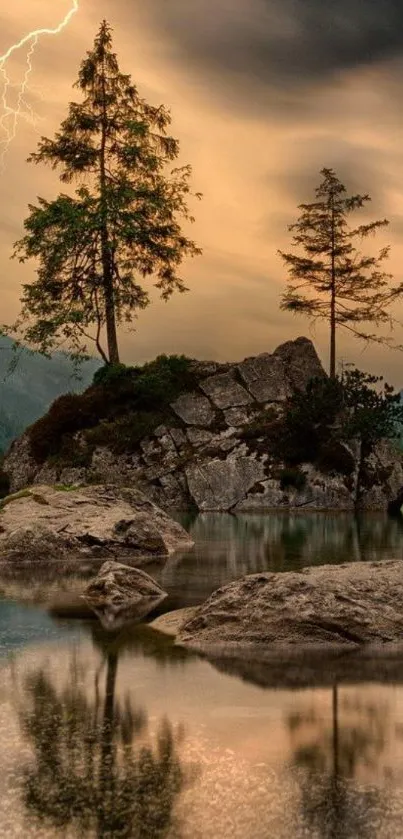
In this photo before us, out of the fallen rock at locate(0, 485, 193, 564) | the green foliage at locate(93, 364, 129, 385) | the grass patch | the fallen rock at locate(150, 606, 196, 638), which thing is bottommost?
the fallen rock at locate(150, 606, 196, 638)

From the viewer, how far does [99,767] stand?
4.50 metres

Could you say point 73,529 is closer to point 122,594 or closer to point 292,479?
point 122,594

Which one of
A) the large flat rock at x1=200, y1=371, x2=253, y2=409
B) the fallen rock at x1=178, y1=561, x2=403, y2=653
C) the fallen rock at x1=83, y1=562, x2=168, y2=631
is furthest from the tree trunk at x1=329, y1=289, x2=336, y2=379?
the fallen rock at x1=178, y1=561, x2=403, y2=653

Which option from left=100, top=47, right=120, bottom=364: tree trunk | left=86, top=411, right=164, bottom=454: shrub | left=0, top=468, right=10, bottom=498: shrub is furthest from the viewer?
left=100, top=47, right=120, bottom=364: tree trunk

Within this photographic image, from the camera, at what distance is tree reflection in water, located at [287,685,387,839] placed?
151 inches

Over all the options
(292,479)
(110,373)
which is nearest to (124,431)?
(110,373)

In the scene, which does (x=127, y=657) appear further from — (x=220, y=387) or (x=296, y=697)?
(x=220, y=387)

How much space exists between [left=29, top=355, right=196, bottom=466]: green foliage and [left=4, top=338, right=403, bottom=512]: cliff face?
18 centimetres

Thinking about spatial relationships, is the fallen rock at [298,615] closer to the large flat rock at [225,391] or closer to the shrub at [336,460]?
the shrub at [336,460]

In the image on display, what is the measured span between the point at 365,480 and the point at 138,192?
1865cm

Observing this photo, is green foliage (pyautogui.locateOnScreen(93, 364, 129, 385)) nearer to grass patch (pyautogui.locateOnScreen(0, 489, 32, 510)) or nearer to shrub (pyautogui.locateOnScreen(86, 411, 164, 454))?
shrub (pyautogui.locateOnScreen(86, 411, 164, 454))

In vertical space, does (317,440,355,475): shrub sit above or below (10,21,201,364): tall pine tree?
below

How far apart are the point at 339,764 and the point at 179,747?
2.96 feet

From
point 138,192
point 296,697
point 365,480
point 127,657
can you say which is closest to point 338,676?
point 296,697
